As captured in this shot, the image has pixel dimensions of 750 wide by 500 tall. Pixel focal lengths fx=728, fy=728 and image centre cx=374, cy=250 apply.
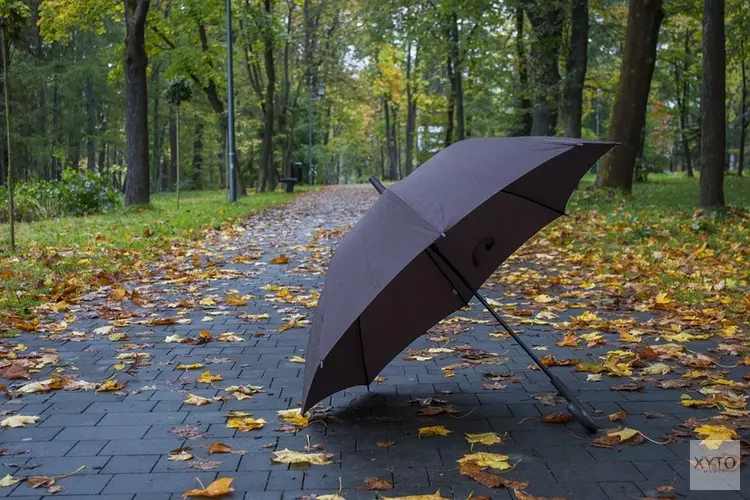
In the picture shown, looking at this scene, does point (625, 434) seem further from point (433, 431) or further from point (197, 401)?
point (197, 401)

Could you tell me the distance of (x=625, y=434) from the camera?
138 inches

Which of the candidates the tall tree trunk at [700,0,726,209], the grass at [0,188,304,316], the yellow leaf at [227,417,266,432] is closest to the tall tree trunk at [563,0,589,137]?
the tall tree trunk at [700,0,726,209]

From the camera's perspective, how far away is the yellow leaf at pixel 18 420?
12.7ft

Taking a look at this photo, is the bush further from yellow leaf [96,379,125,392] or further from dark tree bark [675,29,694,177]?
dark tree bark [675,29,694,177]

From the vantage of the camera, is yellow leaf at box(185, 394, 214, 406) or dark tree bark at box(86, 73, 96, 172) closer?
yellow leaf at box(185, 394, 214, 406)

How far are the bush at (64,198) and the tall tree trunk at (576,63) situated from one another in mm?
12094

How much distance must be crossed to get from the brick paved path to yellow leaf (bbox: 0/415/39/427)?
6cm

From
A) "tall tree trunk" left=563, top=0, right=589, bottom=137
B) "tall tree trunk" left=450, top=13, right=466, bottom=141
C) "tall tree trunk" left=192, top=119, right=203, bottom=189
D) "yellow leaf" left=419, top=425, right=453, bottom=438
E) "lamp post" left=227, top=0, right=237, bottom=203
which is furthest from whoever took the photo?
"tall tree trunk" left=192, top=119, right=203, bottom=189

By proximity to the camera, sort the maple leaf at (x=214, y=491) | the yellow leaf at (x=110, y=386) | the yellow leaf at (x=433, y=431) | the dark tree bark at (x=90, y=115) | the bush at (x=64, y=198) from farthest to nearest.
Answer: the dark tree bark at (x=90, y=115), the bush at (x=64, y=198), the yellow leaf at (x=110, y=386), the yellow leaf at (x=433, y=431), the maple leaf at (x=214, y=491)

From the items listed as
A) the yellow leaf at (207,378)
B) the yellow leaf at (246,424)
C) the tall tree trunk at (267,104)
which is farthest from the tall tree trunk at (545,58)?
the yellow leaf at (246,424)

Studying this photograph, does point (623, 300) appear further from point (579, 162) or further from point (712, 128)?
point (712, 128)

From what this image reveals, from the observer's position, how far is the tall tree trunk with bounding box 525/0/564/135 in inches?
715

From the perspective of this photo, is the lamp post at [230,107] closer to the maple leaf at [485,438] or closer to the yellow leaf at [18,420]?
the yellow leaf at [18,420]

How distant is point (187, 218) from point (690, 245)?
1053 centimetres
